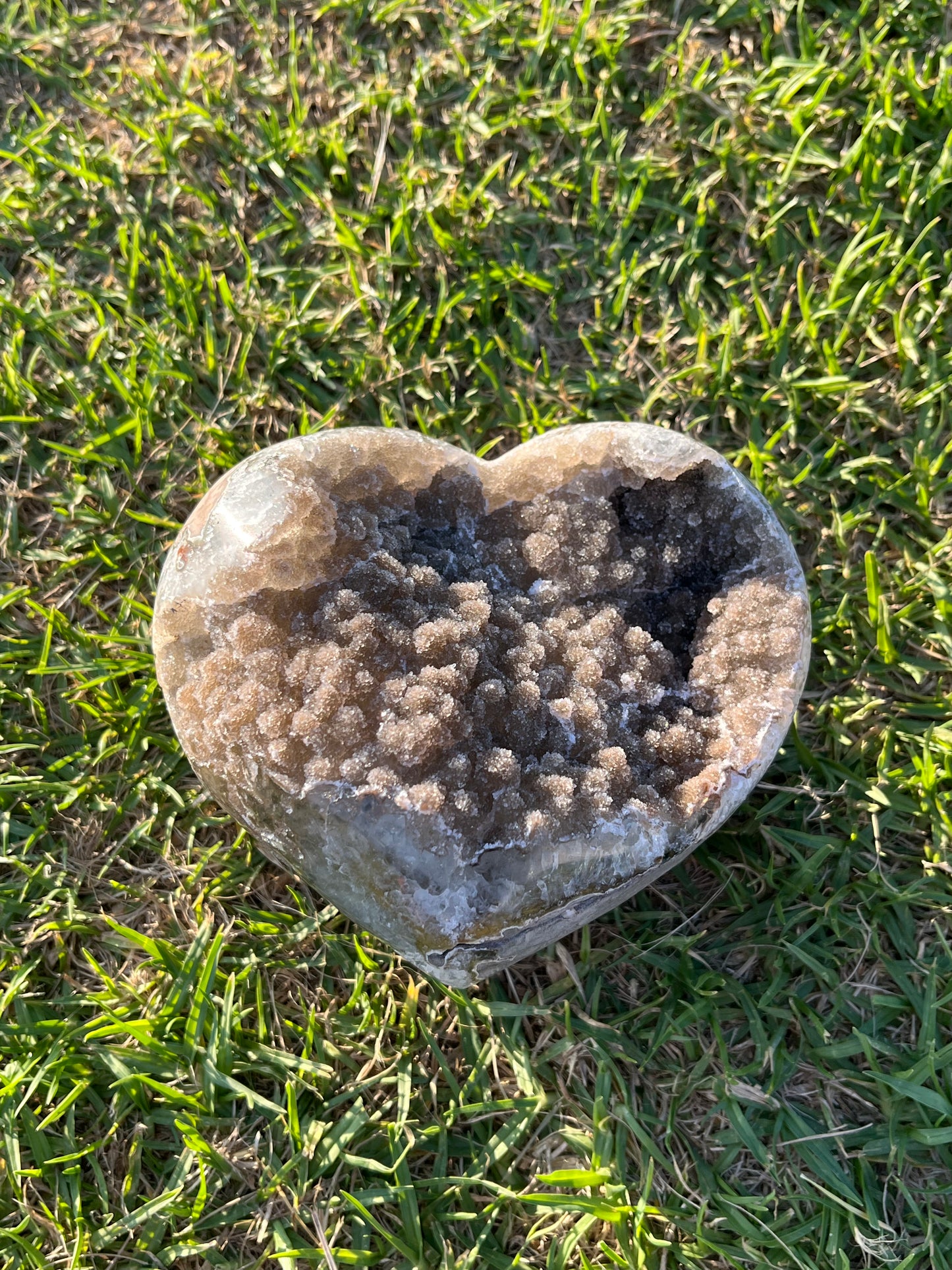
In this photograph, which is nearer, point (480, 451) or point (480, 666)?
point (480, 666)

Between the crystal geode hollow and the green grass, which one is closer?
the crystal geode hollow

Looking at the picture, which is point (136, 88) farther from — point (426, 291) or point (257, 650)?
point (257, 650)

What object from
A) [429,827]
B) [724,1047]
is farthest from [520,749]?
[724,1047]

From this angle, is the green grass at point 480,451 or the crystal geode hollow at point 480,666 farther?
the green grass at point 480,451
